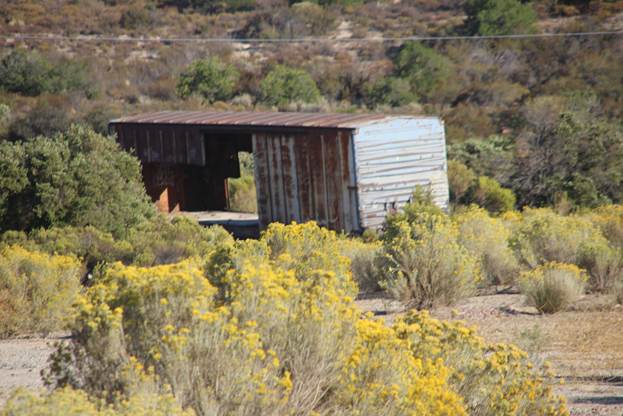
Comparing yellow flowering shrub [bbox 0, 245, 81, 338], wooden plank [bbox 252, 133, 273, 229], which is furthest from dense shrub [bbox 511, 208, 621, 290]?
wooden plank [bbox 252, 133, 273, 229]

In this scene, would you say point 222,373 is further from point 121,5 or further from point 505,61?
point 121,5

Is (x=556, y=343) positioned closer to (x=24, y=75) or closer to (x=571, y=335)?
(x=571, y=335)

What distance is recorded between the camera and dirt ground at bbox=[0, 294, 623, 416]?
969 cm

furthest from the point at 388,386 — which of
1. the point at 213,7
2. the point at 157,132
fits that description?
the point at 213,7

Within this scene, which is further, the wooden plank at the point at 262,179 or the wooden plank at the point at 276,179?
the wooden plank at the point at 262,179

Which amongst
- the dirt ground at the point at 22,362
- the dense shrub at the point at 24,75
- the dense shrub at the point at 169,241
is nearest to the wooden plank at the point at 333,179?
the dense shrub at the point at 169,241

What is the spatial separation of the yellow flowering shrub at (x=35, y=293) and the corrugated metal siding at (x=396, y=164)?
10089 millimetres

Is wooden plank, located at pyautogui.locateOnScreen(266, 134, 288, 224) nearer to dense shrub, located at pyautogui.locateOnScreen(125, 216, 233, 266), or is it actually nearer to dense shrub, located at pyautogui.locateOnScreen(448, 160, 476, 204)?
dense shrub, located at pyautogui.locateOnScreen(125, 216, 233, 266)

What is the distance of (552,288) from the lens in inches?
548

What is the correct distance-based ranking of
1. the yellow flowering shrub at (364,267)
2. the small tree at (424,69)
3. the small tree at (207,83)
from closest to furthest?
the yellow flowering shrub at (364,267), the small tree at (207,83), the small tree at (424,69)

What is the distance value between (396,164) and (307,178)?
2.02 meters

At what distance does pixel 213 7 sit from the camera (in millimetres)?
65562

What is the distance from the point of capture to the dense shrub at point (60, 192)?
19.9 m

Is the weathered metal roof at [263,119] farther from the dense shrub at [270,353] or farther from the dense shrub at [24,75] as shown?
the dense shrub at [24,75]
